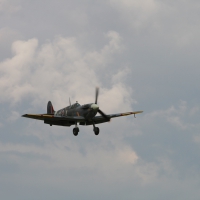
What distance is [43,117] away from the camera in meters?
54.9

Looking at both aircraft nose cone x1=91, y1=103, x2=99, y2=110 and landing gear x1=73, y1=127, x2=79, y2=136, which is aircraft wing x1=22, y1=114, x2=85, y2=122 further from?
aircraft nose cone x1=91, y1=103, x2=99, y2=110

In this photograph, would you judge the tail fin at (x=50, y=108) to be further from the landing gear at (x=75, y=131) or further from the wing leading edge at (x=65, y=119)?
the landing gear at (x=75, y=131)

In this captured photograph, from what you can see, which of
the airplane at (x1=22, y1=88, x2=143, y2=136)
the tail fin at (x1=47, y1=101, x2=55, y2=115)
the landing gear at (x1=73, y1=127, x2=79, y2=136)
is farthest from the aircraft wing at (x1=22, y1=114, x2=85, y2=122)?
the tail fin at (x1=47, y1=101, x2=55, y2=115)

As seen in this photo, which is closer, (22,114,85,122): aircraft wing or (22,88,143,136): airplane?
(22,88,143,136): airplane

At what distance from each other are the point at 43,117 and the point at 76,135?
4138 millimetres

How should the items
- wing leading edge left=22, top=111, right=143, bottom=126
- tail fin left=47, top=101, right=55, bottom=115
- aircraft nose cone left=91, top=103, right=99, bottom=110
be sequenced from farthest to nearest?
tail fin left=47, top=101, right=55, bottom=115, wing leading edge left=22, top=111, right=143, bottom=126, aircraft nose cone left=91, top=103, right=99, bottom=110

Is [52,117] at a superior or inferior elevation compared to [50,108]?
inferior

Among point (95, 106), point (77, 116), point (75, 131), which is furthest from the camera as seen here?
point (75, 131)

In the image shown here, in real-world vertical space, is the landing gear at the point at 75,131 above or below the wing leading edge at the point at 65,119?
below

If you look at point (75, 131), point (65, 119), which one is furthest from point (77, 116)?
point (75, 131)

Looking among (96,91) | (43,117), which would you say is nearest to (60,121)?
(43,117)

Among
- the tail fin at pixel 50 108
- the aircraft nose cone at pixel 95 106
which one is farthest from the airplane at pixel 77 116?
the tail fin at pixel 50 108

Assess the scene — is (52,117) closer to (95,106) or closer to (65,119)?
(65,119)

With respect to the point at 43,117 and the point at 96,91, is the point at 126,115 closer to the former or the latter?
the point at 96,91
